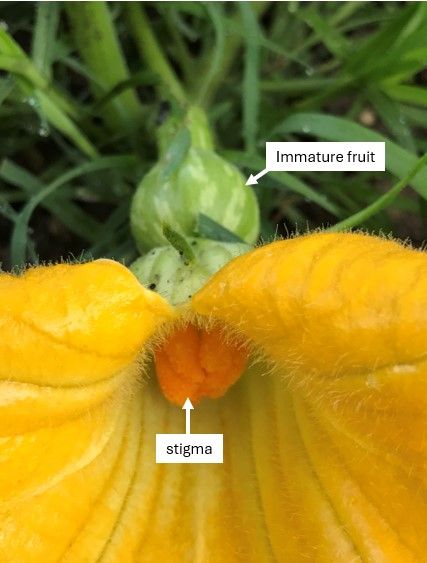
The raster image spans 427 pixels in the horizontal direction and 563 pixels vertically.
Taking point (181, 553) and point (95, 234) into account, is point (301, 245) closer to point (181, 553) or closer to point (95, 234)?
point (181, 553)

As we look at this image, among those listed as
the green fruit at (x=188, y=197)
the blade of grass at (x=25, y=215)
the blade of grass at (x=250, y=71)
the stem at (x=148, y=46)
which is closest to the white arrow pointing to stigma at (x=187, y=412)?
the green fruit at (x=188, y=197)

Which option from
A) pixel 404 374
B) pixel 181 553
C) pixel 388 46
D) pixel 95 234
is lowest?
pixel 181 553

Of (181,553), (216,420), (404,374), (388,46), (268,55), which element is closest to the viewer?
(404,374)

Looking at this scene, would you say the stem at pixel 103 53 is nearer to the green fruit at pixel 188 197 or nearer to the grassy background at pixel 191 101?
the grassy background at pixel 191 101

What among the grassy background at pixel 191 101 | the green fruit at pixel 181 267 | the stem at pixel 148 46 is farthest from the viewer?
the stem at pixel 148 46

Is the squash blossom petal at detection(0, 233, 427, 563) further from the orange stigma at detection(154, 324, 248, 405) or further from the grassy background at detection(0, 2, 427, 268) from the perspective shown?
the grassy background at detection(0, 2, 427, 268)

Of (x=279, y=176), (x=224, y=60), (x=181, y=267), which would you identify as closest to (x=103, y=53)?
(x=224, y=60)

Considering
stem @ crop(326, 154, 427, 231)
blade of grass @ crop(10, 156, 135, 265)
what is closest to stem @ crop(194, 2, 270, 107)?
blade of grass @ crop(10, 156, 135, 265)

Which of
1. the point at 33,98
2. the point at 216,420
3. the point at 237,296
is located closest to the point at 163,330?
the point at 237,296
